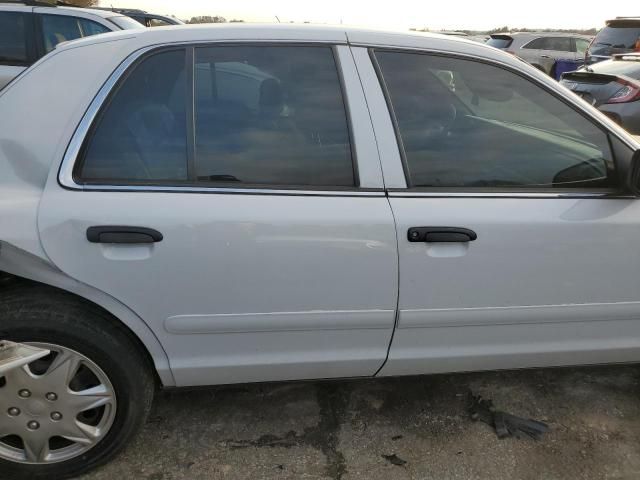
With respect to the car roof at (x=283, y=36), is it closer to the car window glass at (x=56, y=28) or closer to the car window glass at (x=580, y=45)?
the car window glass at (x=56, y=28)

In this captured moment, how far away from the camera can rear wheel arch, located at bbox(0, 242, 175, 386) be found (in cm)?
181

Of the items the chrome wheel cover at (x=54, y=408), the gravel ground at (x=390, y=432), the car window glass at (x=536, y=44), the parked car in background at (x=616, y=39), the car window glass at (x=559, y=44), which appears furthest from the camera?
the car window glass at (x=559, y=44)

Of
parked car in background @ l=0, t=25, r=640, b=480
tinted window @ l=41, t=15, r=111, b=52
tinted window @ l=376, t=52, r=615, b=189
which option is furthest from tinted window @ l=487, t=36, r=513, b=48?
parked car in background @ l=0, t=25, r=640, b=480

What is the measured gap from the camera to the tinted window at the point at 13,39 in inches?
227

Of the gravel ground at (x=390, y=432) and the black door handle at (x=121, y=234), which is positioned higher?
the black door handle at (x=121, y=234)

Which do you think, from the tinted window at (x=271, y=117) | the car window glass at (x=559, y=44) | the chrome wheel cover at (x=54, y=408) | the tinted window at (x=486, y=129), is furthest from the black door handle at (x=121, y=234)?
the car window glass at (x=559, y=44)

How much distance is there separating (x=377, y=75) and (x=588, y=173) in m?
0.91

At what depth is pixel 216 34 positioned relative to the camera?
1990 mm

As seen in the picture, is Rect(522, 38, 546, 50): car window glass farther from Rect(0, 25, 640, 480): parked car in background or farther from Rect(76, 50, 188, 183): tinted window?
Rect(76, 50, 188, 183): tinted window

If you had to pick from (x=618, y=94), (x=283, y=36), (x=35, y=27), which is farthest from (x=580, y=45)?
(x=283, y=36)

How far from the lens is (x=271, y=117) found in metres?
1.99

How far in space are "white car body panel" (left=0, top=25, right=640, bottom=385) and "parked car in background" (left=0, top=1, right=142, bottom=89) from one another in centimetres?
435

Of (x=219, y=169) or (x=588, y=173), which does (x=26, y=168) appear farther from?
(x=588, y=173)

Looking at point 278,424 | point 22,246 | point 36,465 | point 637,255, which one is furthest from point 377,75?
point 36,465
